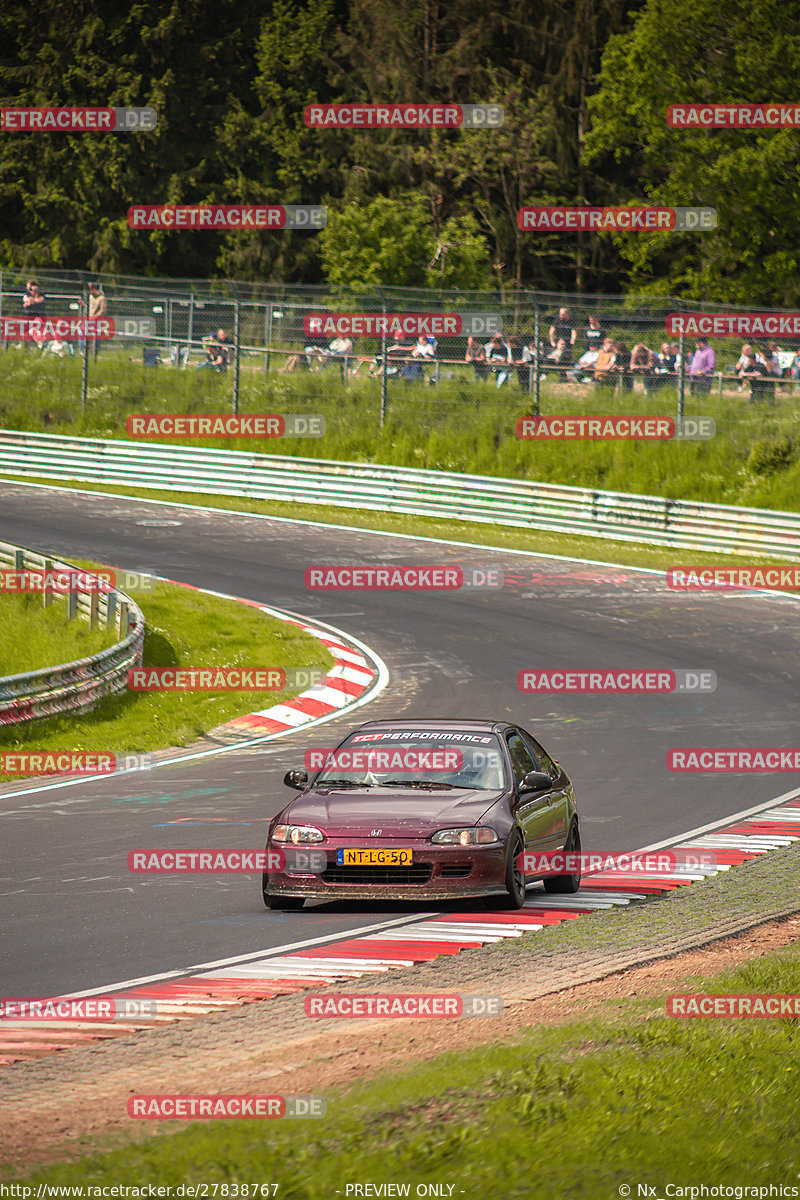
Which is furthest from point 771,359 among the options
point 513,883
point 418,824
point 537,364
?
point 418,824

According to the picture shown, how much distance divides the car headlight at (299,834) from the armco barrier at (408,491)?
20.9 meters

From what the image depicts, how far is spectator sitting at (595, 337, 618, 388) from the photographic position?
33219 millimetres

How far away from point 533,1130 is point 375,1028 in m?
2.03

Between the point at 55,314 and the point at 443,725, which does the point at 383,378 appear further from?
the point at 443,725

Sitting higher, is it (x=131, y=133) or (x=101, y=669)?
(x=131, y=133)

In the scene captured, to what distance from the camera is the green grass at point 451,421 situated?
33.7 metres

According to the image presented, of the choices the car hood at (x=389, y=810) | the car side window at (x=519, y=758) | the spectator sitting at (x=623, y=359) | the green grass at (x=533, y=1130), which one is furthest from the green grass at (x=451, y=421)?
the green grass at (x=533, y=1130)

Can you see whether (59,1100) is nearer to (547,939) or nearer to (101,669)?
(547,939)

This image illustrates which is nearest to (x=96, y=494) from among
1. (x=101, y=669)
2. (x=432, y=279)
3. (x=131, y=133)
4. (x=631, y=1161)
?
(x=101, y=669)

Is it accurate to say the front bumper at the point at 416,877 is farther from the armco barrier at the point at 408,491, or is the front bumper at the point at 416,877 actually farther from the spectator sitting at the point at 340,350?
the spectator sitting at the point at 340,350

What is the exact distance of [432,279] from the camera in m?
56.6

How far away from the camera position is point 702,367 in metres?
32.3

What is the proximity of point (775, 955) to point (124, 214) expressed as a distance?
68.9 meters

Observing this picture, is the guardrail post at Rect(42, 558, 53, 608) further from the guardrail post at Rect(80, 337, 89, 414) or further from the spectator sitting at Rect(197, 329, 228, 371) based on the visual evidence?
the guardrail post at Rect(80, 337, 89, 414)
